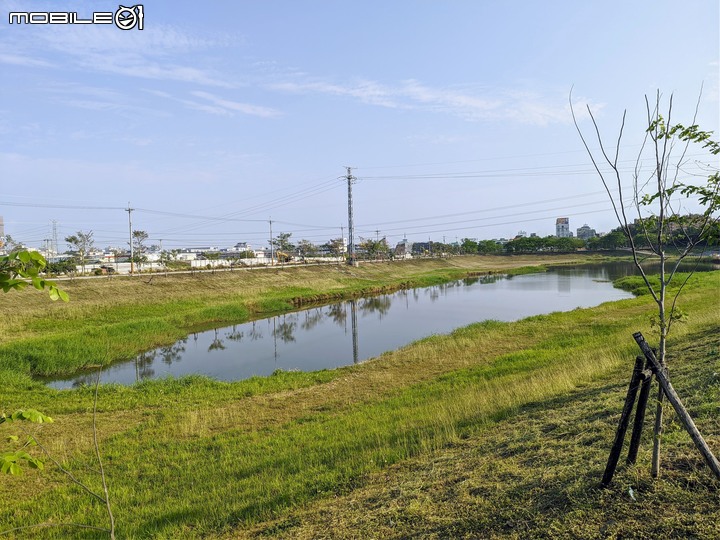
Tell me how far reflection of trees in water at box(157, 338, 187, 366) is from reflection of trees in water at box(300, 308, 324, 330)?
24.0 feet

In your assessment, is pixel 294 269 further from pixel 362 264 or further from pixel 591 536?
pixel 591 536

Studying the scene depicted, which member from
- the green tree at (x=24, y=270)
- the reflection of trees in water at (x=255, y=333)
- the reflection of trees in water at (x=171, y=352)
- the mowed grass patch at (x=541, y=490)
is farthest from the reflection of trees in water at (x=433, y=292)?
the green tree at (x=24, y=270)

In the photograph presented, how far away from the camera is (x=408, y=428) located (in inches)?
283

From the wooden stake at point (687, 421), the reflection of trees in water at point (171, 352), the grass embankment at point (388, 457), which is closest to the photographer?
the wooden stake at point (687, 421)

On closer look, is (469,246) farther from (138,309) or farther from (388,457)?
(388,457)

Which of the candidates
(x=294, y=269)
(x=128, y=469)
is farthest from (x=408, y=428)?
(x=294, y=269)

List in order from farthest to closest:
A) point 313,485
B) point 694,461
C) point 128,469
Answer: point 128,469
point 313,485
point 694,461

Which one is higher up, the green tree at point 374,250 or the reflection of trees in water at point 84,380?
the green tree at point 374,250

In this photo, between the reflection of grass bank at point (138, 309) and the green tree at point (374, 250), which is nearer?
the reflection of grass bank at point (138, 309)

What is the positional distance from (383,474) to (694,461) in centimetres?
319

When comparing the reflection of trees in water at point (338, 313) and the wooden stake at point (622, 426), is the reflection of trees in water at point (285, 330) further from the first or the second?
the wooden stake at point (622, 426)

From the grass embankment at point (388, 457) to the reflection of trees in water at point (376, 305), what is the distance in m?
19.7

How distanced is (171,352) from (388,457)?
16.4 meters

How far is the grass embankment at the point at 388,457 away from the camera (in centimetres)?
366
